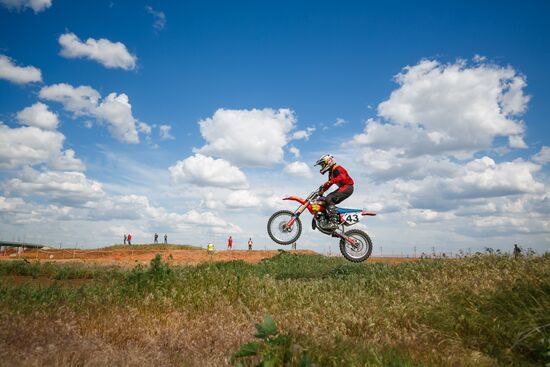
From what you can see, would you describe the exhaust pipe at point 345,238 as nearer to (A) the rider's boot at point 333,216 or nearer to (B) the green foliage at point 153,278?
(A) the rider's boot at point 333,216

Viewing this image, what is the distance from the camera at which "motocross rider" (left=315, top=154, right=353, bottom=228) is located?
1221 cm

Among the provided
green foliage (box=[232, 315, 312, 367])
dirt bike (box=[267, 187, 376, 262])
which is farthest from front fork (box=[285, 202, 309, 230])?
green foliage (box=[232, 315, 312, 367])

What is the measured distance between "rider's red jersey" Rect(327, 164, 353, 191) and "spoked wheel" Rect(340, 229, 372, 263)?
1.95 m

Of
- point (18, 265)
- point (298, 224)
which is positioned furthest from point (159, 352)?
point (18, 265)

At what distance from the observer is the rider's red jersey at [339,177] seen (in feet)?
40.1

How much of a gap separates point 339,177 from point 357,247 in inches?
111

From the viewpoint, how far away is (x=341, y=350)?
461cm

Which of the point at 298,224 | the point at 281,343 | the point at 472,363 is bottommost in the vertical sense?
the point at 472,363

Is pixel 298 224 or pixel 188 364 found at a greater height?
pixel 298 224

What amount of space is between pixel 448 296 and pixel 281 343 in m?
5.65

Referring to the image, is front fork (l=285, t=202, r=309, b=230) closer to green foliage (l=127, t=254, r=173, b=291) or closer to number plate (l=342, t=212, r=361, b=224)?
number plate (l=342, t=212, r=361, b=224)

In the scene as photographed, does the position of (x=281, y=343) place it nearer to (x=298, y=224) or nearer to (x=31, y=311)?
(x=31, y=311)

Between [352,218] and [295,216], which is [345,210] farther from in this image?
[295,216]

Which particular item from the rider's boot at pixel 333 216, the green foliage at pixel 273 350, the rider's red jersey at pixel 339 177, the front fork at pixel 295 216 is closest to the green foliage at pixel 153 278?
the front fork at pixel 295 216
